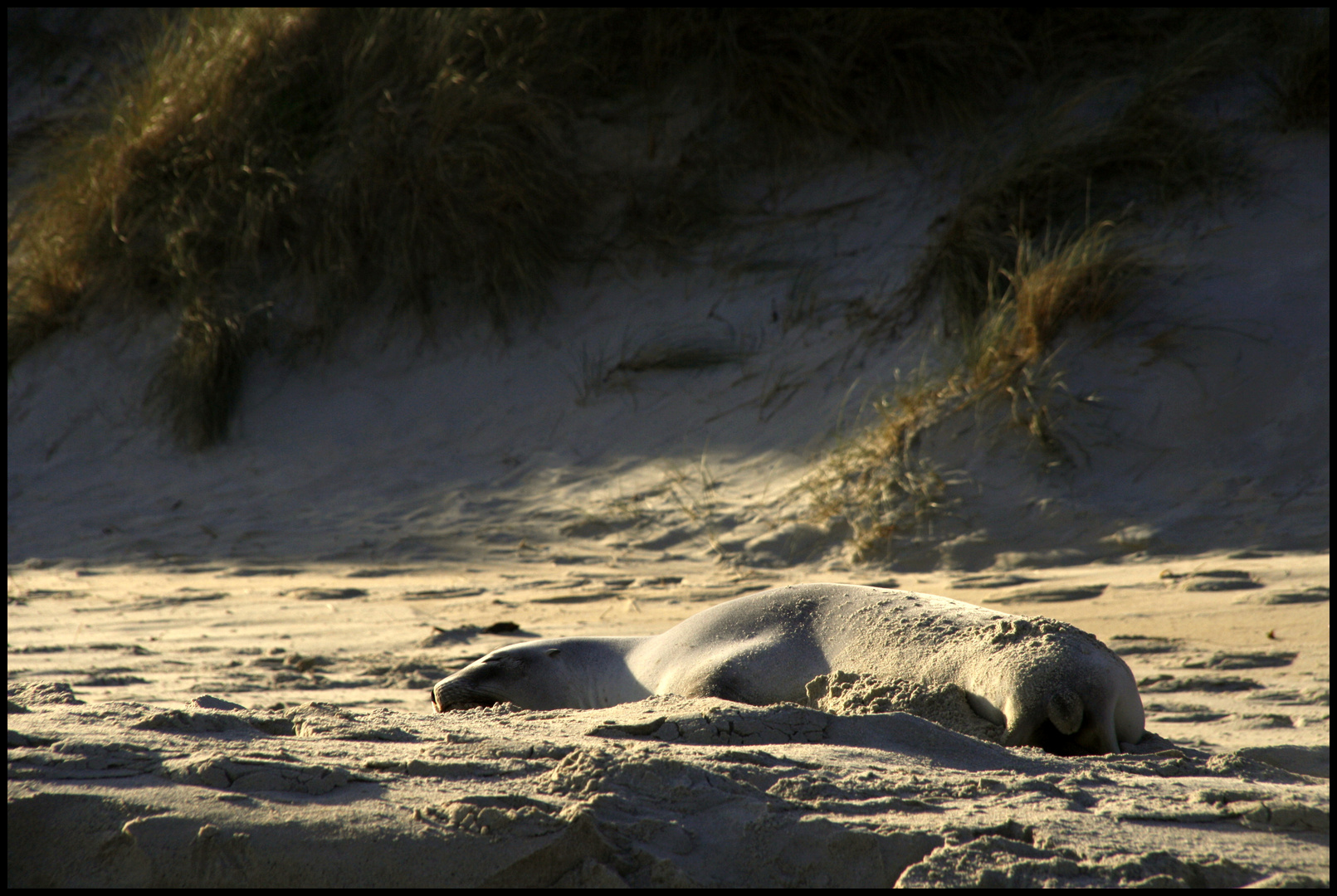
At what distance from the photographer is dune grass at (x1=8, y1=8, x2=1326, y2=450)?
686 cm

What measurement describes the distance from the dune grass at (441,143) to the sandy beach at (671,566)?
266 mm

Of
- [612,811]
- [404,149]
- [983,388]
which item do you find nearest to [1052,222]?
[983,388]

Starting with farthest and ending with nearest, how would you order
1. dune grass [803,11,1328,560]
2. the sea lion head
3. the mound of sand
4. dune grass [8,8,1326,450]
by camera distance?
dune grass [8,8,1326,450], dune grass [803,11,1328,560], the sea lion head, the mound of sand

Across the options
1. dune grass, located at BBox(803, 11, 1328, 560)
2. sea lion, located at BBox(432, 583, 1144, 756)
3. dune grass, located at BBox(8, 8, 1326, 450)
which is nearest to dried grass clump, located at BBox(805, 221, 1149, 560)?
dune grass, located at BBox(803, 11, 1328, 560)

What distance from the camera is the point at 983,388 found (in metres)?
4.99

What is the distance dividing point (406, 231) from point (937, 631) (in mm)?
5590

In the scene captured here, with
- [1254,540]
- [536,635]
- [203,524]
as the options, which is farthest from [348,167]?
[1254,540]

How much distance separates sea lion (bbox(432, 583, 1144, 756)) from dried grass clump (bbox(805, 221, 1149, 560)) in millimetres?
2153

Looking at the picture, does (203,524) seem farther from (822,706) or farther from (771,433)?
(822,706)

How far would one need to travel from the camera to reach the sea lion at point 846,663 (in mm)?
1970

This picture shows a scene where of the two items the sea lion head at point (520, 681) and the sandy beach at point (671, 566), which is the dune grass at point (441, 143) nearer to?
the sandy beach at point (671, 566)

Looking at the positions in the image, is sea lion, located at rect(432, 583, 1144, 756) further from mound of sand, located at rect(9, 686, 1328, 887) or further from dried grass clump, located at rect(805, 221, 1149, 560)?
dried grass clump, located at rect(805, 221, 1149, 560)

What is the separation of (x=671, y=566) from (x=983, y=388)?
161 centimetres

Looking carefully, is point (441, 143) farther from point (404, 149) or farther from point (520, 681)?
point (520, 681)
